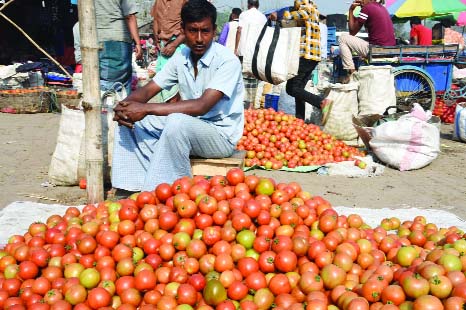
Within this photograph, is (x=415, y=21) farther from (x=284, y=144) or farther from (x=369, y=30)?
(x=284, y=144)

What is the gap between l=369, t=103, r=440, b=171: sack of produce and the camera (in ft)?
19.0

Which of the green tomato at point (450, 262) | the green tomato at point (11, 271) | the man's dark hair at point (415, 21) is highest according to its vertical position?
the man's dark hair at point (415, 21)

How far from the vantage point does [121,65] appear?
5305mm

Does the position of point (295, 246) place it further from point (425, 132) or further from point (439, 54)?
point (439, 54)

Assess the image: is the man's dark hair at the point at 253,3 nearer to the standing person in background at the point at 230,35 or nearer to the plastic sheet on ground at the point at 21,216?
the standing person in background at the point at 230,35

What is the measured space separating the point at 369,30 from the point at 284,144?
3.27 meters

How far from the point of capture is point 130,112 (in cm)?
364

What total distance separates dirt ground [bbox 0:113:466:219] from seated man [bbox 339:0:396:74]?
2.26 meters

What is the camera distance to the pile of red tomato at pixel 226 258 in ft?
6.73

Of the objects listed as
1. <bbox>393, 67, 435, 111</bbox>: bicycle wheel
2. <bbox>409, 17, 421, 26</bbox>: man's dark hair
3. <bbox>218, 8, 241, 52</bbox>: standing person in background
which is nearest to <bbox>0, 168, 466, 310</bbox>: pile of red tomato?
<bbox>393, 67, 435, 111</bbox>: bicycle wheel

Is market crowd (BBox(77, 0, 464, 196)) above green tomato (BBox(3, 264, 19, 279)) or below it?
above

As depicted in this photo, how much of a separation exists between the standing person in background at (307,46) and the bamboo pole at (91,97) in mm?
4247

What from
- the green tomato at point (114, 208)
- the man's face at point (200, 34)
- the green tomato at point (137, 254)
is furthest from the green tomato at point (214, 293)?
the man's face at point (200, 34)

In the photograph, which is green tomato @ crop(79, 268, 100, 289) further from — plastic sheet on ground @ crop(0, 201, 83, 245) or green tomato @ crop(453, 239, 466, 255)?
green tomato @ crop(453, 239, 466, 255)
